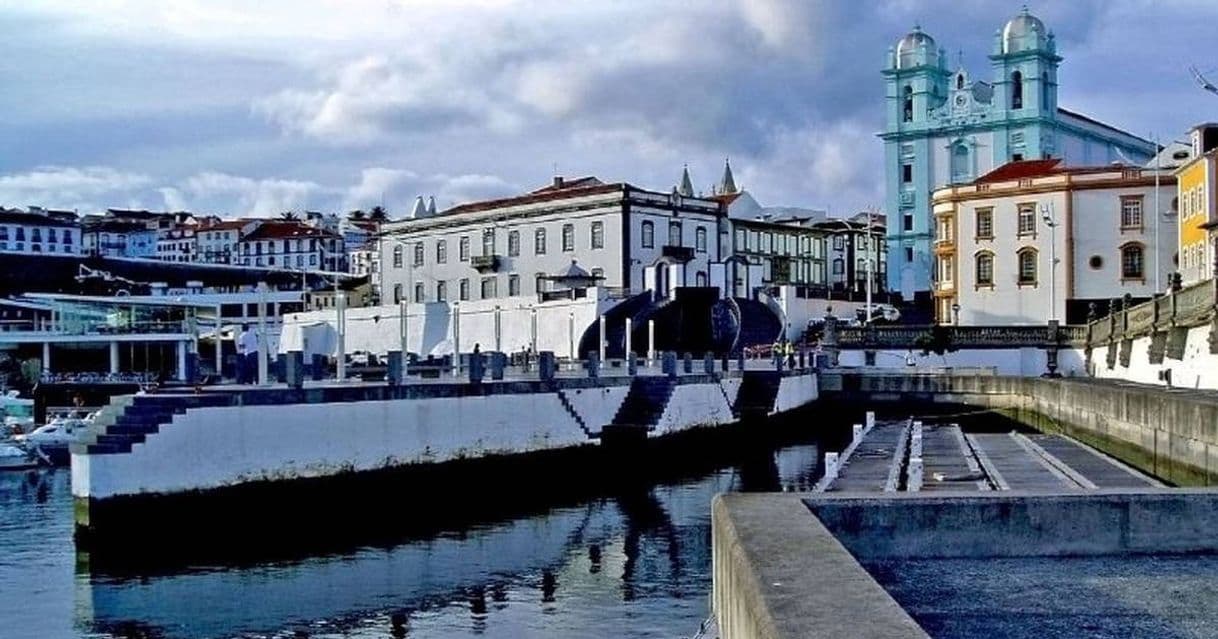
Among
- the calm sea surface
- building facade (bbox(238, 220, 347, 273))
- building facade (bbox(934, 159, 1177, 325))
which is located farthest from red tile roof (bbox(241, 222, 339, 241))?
the calm sea surface

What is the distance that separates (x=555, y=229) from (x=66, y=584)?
57.5 meters

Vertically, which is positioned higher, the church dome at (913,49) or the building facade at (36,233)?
the church dome at (913,49)

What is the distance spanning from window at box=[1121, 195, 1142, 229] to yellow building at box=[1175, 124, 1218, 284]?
5158 millimetres

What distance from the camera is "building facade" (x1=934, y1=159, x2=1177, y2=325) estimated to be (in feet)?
225

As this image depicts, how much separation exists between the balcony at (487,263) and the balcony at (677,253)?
998cm

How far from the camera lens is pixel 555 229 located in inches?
3066

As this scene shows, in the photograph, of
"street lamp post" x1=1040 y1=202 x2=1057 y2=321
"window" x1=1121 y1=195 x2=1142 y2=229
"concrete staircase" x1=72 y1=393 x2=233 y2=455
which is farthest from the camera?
"street lamp post" x1=1040 y1=202 x2=1057 y2=321

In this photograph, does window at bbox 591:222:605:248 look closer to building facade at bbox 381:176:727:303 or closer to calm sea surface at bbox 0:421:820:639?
building facade at bbox 381:176:727:303

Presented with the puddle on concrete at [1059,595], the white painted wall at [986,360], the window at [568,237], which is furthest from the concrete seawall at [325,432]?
the window at [568,237]

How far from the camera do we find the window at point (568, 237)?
76875mm

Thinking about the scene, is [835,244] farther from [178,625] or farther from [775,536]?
[775,536]

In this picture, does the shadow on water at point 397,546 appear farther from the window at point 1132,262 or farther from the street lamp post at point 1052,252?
the window at point 1132,262

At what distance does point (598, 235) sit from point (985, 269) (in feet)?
68.8

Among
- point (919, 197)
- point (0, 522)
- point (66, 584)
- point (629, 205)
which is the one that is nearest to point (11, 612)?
point (66, 584)
